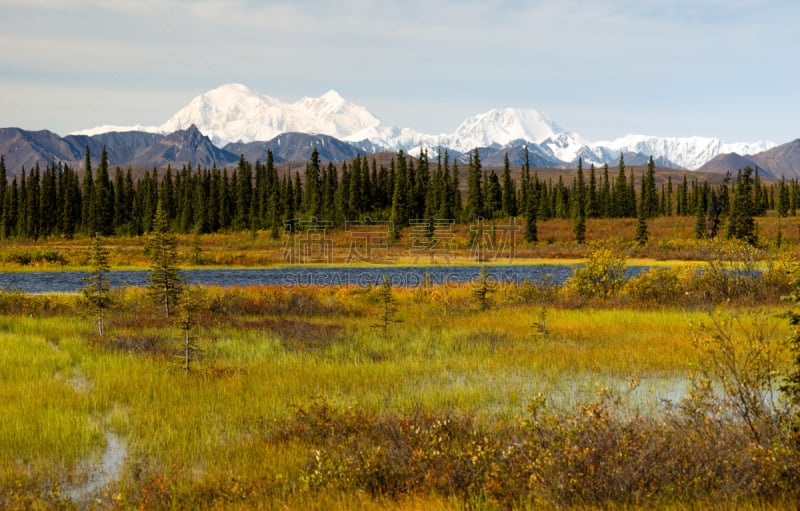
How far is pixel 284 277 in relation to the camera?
4988 centimetres

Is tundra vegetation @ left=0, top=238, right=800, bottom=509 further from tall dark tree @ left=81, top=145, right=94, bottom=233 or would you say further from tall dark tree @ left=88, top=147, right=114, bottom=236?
tall dark tree @ left=81, top=145, right=94, bottom=233

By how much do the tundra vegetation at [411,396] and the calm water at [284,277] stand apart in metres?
12.4

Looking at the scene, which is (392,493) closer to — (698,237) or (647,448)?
(647,448)

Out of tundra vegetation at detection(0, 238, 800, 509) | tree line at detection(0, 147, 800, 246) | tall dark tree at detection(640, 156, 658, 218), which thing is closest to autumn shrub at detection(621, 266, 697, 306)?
tundra vegetation at detection(0, 238, 800, 509)

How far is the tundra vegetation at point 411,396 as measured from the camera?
23.0ft

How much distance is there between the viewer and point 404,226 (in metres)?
105

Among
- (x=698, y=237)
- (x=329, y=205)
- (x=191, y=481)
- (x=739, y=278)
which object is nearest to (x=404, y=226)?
(x=329, y=205)

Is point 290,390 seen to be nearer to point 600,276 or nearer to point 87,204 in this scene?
point 600,276

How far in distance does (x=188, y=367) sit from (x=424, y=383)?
5.42 meters

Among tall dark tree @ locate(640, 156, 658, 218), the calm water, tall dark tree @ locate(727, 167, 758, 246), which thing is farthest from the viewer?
tall dark tree @ locate(640, 156, 658, 218)

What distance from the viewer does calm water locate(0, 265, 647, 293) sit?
42.1 m

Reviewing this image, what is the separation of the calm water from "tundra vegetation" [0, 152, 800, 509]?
40.6 ft

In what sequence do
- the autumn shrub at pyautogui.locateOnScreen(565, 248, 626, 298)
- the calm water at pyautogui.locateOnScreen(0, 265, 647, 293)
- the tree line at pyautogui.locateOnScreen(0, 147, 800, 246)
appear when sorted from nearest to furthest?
the autumn shrub at pyautogui.locateOnScreen(565, 248, 626, 298), the calm water at pyautogui.locateOnScreen(0, 265, 647, 293), the tree line at pyautogui.locateOnScreen(0, 147, 800, 246)

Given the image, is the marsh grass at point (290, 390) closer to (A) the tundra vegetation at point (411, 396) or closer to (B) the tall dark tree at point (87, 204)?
(A) the tundra vegetation at point (411, 396)
